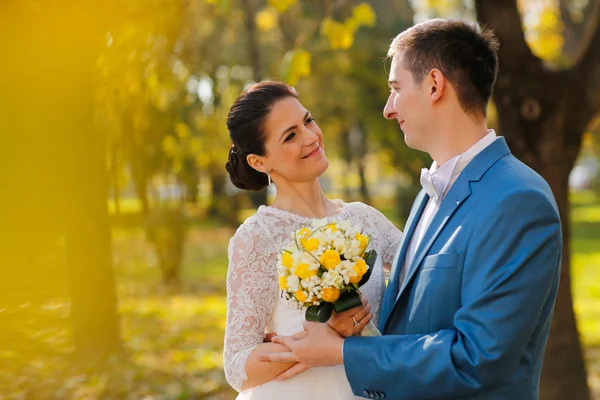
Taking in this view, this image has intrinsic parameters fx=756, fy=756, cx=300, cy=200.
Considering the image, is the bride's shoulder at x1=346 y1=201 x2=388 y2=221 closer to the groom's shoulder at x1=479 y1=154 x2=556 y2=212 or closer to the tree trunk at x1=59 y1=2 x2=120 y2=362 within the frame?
the groom's shoulder at x1=479 y1=154 x2=556 y2=212

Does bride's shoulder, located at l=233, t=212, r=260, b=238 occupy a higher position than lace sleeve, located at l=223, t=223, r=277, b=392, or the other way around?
bride's shoulder, located at l=233, t=212, r=260, b=238

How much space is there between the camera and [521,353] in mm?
2248

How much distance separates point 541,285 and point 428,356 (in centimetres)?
39

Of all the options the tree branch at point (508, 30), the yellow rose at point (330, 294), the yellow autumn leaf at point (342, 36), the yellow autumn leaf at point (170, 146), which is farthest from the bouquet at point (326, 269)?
the yellow autumn leaf at point (170, 146)

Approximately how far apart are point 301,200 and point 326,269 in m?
0.85

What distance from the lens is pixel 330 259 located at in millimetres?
2408

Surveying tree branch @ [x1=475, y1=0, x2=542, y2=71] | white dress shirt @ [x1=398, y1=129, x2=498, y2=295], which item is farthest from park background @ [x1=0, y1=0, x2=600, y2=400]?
white dress shirt @ [x1=398, y1=129, x2=498, y2=295]

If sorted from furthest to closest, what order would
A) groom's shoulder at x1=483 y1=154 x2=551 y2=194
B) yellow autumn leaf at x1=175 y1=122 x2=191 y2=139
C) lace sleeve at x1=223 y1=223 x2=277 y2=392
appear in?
yellow autumn leaf at x1=175 y1=122 x2=191 y2=139 → lace sleeve at x1=223 y1=223 x2=277 y2=392 → groom's shoulder at x1=483 y1=154 x2=551 y2=194

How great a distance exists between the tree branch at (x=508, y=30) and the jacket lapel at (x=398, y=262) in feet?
9.58

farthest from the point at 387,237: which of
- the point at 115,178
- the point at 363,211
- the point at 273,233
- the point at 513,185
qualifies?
the point at 115,178

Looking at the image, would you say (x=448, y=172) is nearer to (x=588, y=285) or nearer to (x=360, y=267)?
(x=360, y=267)

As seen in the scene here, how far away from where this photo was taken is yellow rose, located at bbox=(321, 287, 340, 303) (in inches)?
95.5

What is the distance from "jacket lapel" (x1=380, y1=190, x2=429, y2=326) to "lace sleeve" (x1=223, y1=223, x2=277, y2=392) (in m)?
0.51

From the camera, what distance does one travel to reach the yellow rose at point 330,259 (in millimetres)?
2406
